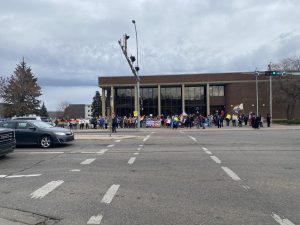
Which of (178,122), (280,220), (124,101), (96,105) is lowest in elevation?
(280,220)

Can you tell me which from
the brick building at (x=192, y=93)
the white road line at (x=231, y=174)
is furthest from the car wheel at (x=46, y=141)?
the brick building at (x=192, y=93)

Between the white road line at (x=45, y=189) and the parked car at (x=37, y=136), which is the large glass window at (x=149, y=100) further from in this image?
the white road line at (x=45, y=189)

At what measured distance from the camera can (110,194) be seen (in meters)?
7.66

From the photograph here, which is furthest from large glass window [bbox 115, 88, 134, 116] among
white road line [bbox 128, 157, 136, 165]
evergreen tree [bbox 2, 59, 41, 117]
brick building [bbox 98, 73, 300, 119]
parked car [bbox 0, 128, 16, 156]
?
white road line [bbox 128, 157, 136, 165]

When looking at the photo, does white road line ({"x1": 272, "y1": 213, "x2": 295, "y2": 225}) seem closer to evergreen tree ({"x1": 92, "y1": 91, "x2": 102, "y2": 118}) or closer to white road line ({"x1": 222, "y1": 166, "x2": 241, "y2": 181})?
white road line ({"x1": 222, "y1": 166, "x2": 241, "y2": 181})

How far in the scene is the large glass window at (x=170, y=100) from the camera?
250ft

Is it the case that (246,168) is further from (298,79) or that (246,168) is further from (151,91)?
(151,91)

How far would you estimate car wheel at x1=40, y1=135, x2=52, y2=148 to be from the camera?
705 inches

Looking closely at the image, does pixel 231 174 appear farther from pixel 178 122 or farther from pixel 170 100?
pixel 170 100

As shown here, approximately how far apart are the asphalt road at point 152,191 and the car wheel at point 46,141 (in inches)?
187

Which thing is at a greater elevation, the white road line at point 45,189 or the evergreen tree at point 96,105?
the evergreen tree at point 96,105

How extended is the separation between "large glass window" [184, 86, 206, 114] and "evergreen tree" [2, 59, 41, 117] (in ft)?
94.0

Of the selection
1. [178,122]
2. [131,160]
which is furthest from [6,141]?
[178,122]

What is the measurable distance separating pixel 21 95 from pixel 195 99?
33.0m
